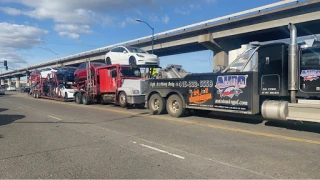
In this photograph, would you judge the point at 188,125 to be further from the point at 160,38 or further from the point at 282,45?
the point at 160,38

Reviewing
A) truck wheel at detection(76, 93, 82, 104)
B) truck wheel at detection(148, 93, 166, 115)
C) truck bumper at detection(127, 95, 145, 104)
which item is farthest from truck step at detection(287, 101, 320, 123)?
truck wheel at detection(76, 93, 82, 104)

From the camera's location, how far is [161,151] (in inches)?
246

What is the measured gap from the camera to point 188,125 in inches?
388

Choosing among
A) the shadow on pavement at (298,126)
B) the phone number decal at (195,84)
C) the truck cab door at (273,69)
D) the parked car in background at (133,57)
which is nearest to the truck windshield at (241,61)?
the truck cab door at (273,69)

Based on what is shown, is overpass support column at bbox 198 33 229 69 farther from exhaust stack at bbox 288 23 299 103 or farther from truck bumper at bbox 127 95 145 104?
exhaust stack at bbox 288 23 299 103

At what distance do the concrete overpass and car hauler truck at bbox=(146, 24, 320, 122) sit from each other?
1773cm

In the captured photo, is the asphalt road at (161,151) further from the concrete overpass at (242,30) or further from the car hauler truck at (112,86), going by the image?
the concrete overpass at (242,30)

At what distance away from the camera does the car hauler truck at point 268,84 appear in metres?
8.40

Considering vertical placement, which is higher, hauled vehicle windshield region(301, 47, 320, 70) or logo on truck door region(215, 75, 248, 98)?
hauled vehicle windshield region(301, 47, 320, 70)

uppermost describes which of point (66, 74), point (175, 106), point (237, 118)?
point (66, 74)

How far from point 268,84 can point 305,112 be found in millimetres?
1475

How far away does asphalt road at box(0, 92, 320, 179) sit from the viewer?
4.90 m

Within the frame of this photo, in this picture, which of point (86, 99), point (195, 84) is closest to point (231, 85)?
point (195, 84)

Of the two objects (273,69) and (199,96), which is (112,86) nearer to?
(199,96)
